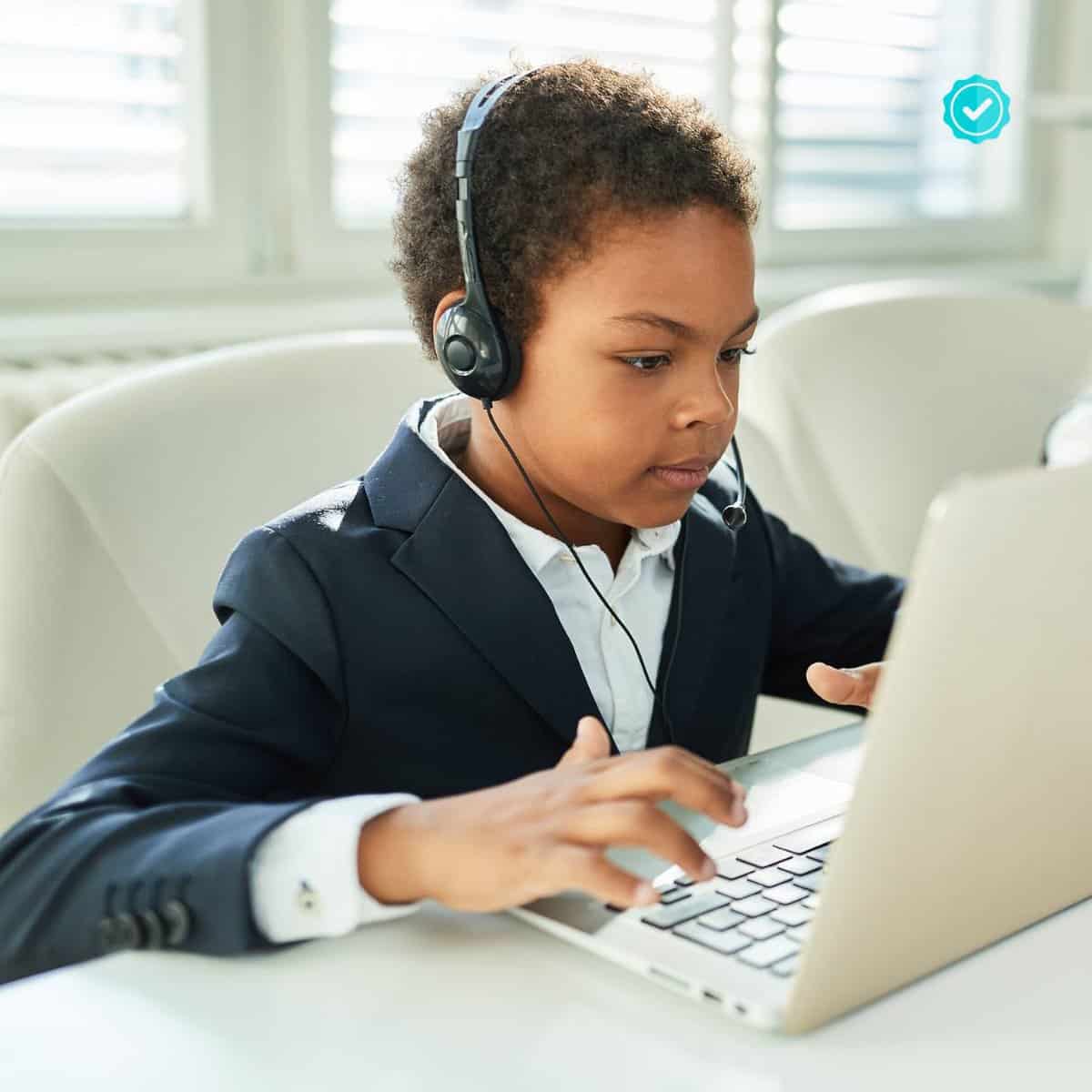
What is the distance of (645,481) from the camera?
0.91 meters

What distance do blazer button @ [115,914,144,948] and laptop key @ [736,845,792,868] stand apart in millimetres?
262

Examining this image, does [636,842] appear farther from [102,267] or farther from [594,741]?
[102,267]

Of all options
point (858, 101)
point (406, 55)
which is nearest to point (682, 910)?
point (406, 55)

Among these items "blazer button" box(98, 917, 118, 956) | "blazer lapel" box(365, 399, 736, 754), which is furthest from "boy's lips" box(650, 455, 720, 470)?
"blazer button" box(98, 917, 118, 956)

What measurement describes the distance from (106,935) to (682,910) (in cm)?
25

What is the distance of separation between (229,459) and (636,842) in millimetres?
637

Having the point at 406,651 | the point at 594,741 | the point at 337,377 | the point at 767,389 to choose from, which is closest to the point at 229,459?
the point at 337,377

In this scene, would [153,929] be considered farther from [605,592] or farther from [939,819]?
[605,592]

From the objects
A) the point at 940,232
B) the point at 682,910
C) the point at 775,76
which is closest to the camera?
the point at 682,910

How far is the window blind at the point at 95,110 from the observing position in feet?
5.54

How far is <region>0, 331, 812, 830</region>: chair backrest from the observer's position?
3.26 feet

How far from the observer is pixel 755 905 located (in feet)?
2.00

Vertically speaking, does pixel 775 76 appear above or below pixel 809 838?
above

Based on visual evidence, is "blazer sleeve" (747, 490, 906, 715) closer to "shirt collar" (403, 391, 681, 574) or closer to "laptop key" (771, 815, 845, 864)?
"shirt collar" (403, 391, 681, 574)
